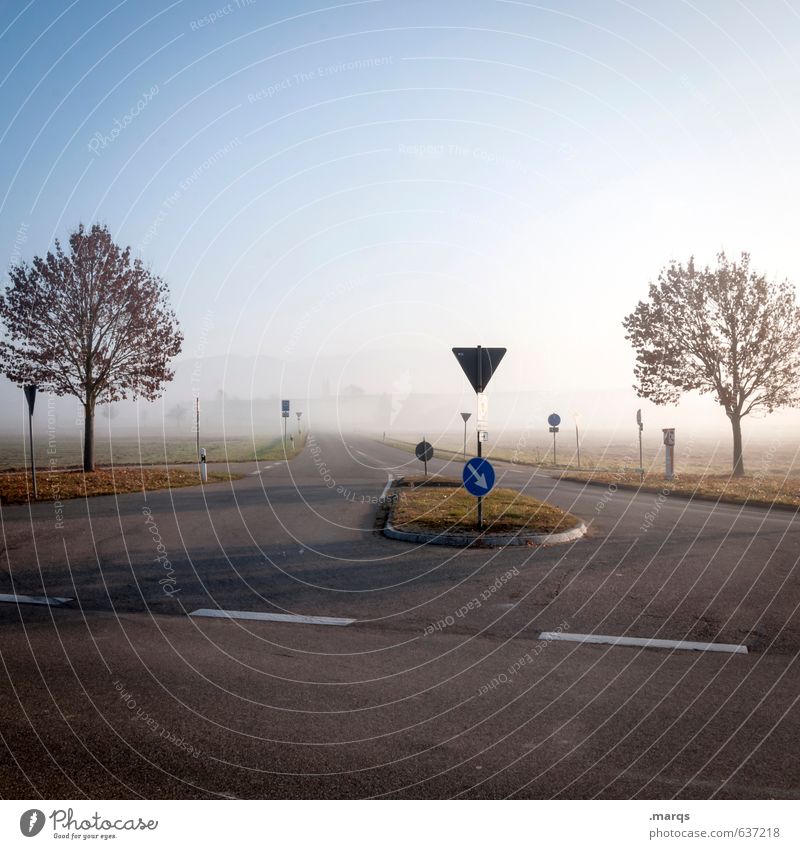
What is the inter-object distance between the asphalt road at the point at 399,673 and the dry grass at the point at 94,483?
9.41m

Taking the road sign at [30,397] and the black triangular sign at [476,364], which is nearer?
the black triangular sign at [476,364]

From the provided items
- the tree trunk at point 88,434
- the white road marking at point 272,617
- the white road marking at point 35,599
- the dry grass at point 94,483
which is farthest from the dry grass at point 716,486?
the tree trunk at point 88,434

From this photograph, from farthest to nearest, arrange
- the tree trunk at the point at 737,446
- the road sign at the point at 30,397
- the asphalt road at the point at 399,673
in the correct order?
the tree trunk at the point at 737,446, the road sign at the point at 30,397, the asphalt road at the point at 399,673

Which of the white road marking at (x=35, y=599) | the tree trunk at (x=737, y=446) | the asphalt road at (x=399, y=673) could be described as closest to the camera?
the asphalt road at (x=399, y=673)

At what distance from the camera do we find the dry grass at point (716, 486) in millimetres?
20542

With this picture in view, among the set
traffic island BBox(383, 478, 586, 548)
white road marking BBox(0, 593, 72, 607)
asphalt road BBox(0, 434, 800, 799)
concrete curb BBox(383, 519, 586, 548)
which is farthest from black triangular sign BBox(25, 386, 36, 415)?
white road marking BBox(0, 593, 72, 607)

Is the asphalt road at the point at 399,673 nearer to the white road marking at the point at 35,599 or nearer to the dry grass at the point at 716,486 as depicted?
the white road marking at the point at 35,599

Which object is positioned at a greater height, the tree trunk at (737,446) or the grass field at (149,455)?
the tree trunk at (737,446)

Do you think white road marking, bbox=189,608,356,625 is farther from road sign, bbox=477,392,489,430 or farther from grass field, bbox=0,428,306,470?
grass field, bbox=0,428,306,470

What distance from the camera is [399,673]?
5.88 metres

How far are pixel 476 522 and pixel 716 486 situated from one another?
14.1 meters

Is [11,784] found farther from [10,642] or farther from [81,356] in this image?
[81,356]

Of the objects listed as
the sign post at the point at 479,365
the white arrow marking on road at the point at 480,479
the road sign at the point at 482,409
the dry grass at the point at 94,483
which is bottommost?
the dry grass at the point at 94,483

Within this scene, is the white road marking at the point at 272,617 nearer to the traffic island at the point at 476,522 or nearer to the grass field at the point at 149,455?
the traffic island at the point at 476,522
